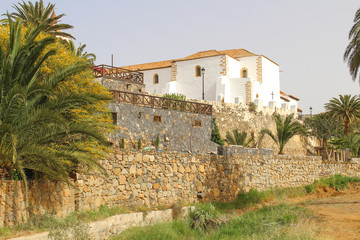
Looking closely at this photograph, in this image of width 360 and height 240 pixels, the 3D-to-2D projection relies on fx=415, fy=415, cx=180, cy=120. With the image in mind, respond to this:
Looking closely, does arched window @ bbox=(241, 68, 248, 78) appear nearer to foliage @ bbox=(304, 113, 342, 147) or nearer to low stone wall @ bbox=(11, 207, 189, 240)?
foliage @ bbox=(304, 113, 342, 147)

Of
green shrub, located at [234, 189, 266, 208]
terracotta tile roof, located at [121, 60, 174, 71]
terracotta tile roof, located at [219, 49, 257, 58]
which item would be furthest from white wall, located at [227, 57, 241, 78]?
green shrub, located at [234, 189, 266, 208]

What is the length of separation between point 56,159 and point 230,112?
27447mm

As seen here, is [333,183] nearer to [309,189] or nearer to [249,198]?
[309,189]

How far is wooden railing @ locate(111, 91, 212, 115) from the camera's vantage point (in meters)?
23.7

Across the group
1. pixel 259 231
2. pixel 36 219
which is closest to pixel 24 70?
pixel 36 219

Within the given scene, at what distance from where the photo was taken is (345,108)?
43.1 metres

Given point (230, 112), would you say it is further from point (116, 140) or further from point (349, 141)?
point (116, 140)

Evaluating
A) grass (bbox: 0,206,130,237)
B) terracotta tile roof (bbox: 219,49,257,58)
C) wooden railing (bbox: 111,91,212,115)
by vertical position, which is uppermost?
terracotta tile roof (bbox: 219,49,257,58)

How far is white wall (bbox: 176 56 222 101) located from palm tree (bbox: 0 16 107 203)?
36.8 metres

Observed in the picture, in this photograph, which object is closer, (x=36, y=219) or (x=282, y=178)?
(x=36, y=219)

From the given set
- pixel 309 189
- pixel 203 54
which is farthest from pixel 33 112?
pixel 203 54

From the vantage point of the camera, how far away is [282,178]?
77.2ft

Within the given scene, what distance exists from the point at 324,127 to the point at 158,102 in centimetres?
2491

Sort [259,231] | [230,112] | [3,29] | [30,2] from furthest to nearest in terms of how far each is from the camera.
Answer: [230,112], [30,2], [259,231], [3,29]
